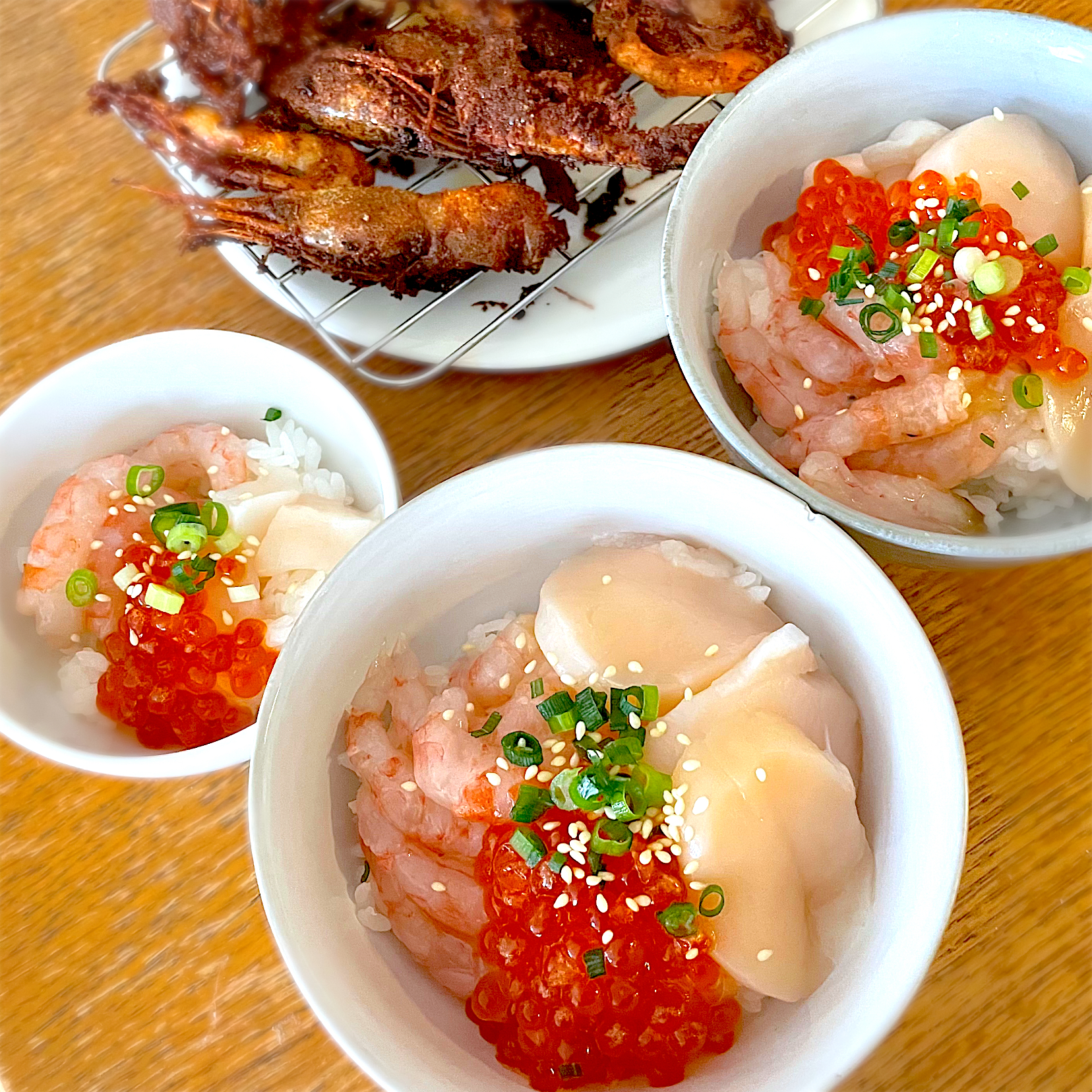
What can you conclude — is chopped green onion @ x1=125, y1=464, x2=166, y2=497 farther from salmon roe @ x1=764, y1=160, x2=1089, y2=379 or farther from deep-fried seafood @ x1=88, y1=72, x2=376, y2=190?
salmon roe @ x1=764, y1=160, x2=1089, y2=379

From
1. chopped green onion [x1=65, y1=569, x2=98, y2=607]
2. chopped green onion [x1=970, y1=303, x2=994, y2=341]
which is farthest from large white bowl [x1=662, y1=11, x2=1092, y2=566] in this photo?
chopped green onion [x1=65, y1=569, x2=98, y2=607]

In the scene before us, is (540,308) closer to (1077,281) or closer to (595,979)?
(1077,281)

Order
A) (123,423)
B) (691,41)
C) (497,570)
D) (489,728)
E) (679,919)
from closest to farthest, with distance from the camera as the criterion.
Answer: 1. (679,919)
2. (489,728)
3. (497,570)
4. (123,423)
5. (691,41)

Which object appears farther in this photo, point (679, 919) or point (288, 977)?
point (288, 977)

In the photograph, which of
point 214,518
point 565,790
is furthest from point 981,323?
point 214,518

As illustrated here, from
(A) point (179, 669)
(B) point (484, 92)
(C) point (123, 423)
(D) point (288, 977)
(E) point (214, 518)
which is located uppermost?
(B) point (484, 92)

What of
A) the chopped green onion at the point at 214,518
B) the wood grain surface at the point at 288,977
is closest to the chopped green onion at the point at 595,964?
the wood grain surface at the point at 288,977
